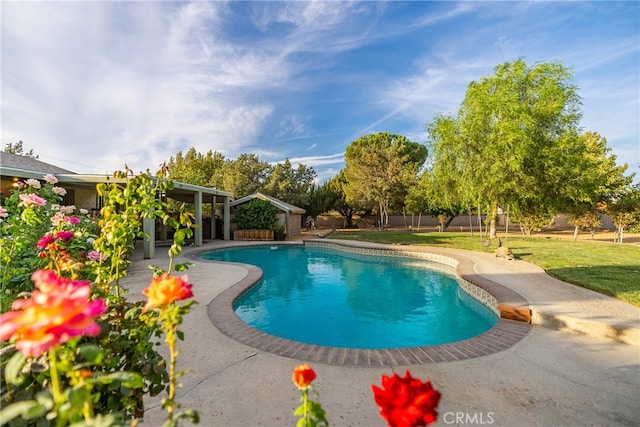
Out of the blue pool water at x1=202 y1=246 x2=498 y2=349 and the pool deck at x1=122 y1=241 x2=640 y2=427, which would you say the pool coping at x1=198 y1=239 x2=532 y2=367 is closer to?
the pool deck at x1=122 y1=241 x2=640 y2=427

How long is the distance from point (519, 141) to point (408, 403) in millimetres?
17695

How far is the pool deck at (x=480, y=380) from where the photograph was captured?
108 inches

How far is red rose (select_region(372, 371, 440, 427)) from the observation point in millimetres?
945

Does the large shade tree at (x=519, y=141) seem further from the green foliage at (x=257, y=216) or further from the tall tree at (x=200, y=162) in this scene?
the tall tree at (x=200, y=162)

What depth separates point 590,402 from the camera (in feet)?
9.71

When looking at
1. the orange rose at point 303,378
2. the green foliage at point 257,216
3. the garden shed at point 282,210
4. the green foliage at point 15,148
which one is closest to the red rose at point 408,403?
the orange rose at point 303,378

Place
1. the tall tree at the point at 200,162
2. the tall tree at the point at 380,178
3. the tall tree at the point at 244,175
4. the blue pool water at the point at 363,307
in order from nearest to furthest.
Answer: the blue pool water at the point at 363,307, the tall tree at the point at 380,178, the tall tree at the point at 244,175, the tall tree at the point at 200,162

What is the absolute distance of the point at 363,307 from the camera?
780cm

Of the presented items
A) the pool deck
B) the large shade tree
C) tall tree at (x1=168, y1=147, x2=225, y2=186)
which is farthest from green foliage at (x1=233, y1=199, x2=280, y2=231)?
tall tree at (x1=168, y1=147, x2=225, y2=186)

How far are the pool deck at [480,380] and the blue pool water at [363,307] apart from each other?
1.72 meters

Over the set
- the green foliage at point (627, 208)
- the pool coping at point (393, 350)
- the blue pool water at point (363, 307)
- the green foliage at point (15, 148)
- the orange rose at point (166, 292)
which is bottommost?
the blue pool water at point (363, 307)

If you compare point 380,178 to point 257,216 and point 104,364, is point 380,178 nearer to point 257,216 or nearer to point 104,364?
point 257,216

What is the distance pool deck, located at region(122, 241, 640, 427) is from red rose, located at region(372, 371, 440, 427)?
1606mm

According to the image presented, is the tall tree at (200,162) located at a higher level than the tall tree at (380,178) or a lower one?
higher
